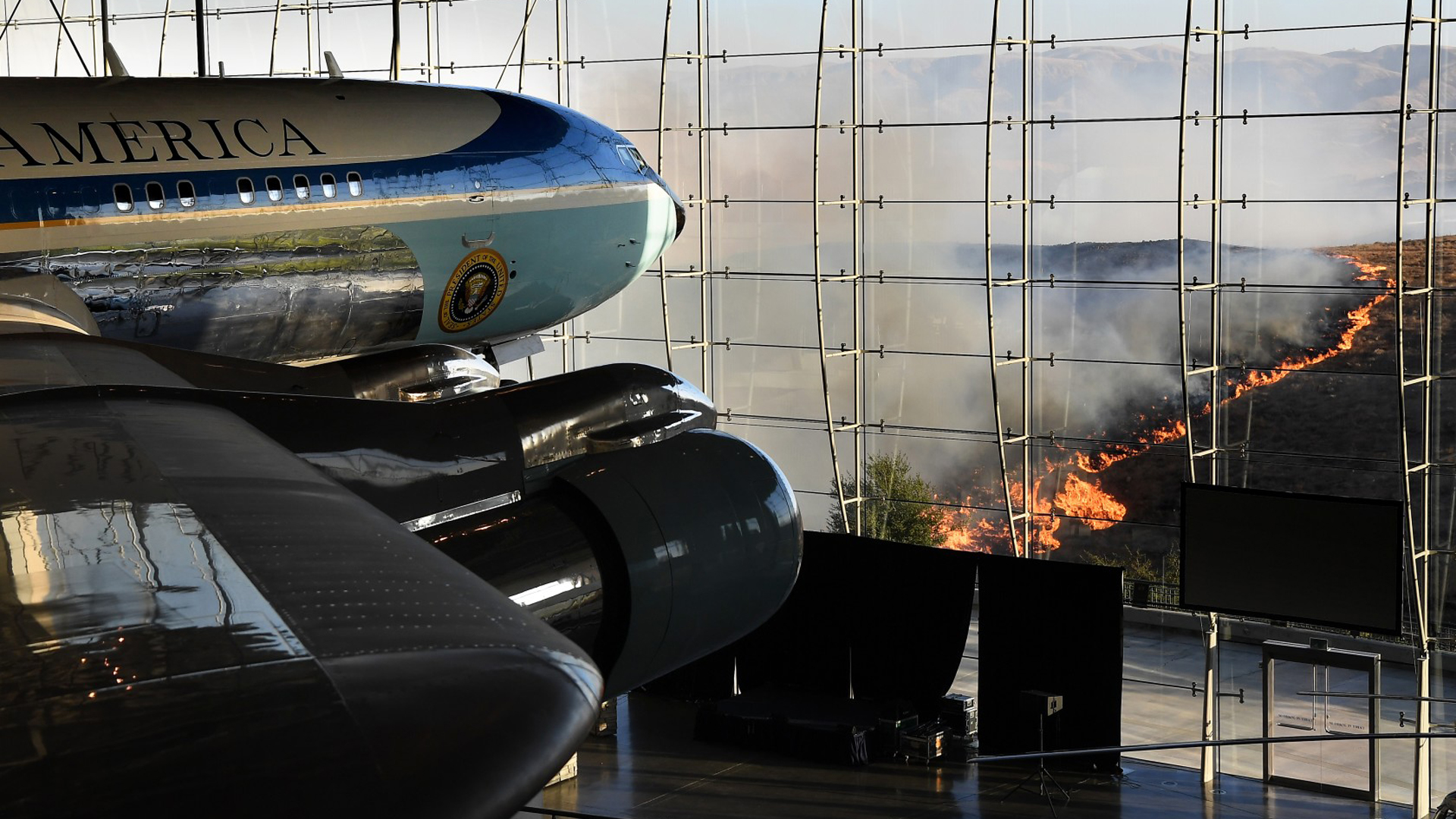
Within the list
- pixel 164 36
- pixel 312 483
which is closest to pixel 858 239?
pixel 164 36

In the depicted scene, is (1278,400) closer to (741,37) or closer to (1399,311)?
(1399,311)

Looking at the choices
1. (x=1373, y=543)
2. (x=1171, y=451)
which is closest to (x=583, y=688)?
(x=1373, y=543)

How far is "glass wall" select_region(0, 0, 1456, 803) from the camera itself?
37.3ft

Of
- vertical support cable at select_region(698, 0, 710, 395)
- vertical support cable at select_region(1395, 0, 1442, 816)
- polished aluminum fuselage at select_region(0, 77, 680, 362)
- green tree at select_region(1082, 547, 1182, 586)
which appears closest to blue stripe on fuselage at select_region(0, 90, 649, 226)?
polished aluminum fuselage at select_region(0, 77, 680, 362)

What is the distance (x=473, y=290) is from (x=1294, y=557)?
20.6 ft

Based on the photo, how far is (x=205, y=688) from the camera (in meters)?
1.19

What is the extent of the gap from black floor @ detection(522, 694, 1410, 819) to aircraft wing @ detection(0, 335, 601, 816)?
8.93 m

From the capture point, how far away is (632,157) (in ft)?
35.2

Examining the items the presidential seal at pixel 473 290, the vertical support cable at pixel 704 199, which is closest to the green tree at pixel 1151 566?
A: the vertical support cable at pixel 704 199

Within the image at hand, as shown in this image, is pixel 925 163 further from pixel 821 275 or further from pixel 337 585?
pixel 337 585

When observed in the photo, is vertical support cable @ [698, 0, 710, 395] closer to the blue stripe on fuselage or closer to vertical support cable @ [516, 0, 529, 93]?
vertical support cable @ [516, 0, 529, 93]

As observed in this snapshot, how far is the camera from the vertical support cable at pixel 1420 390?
10.6 metres

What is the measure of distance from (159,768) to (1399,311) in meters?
11.3

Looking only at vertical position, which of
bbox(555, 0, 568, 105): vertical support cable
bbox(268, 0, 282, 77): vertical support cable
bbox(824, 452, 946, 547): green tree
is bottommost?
bbox(824, 452, 946, 547): green tree
